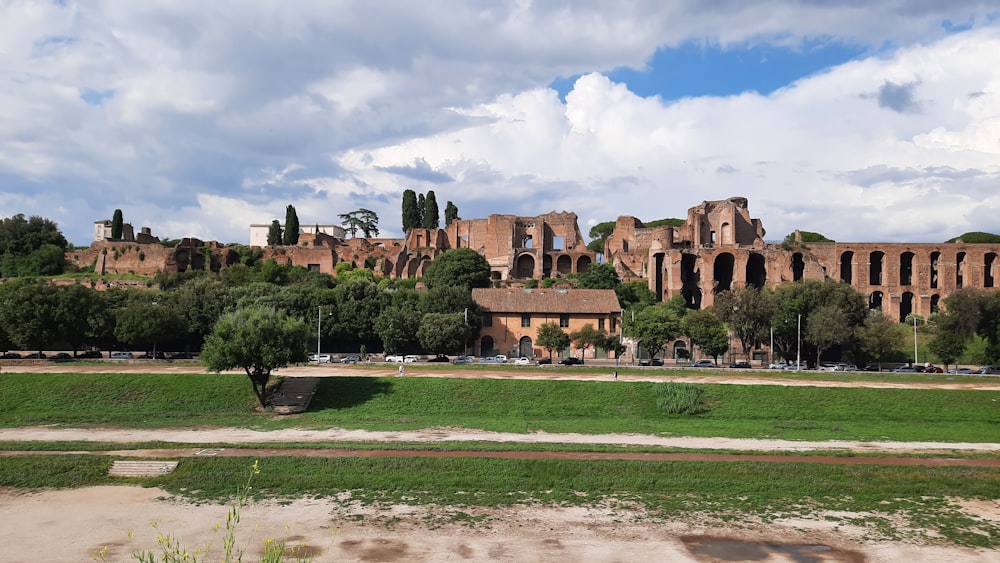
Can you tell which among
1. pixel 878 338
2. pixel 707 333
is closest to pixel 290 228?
pixel 707 333

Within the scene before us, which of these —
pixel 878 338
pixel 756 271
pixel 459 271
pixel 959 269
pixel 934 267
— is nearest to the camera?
pixel 878 338

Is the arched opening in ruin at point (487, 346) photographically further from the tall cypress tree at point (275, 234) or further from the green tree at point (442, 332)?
the tall cypress tree at point (275, 234)

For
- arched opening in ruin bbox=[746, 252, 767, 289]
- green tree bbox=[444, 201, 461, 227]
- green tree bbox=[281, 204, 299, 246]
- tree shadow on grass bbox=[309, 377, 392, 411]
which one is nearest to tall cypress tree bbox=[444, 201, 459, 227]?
green tree bbox=[444, 201, 461, 227]

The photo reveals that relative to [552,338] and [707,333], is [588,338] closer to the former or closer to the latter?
[552,338]

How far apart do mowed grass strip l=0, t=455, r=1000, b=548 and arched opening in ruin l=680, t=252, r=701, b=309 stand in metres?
54.7

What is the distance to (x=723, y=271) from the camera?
79.7 m

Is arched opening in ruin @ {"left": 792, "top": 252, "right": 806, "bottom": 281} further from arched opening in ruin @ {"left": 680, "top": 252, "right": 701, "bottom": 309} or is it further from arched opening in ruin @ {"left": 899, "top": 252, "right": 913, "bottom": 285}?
arched opening in ruin @ {"left": 899, "top": 252, "right": 913, "bottom": 285}

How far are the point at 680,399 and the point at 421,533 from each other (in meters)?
20.2

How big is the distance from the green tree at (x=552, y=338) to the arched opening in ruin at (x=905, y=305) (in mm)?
43450

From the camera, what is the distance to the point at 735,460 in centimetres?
2230

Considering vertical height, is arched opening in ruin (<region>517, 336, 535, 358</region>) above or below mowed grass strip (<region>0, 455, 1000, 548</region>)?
above

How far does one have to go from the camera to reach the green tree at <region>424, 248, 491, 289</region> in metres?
73.8

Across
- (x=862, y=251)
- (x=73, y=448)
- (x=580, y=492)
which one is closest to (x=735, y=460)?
(x=580, y=492)

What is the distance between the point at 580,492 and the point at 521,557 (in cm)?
554
